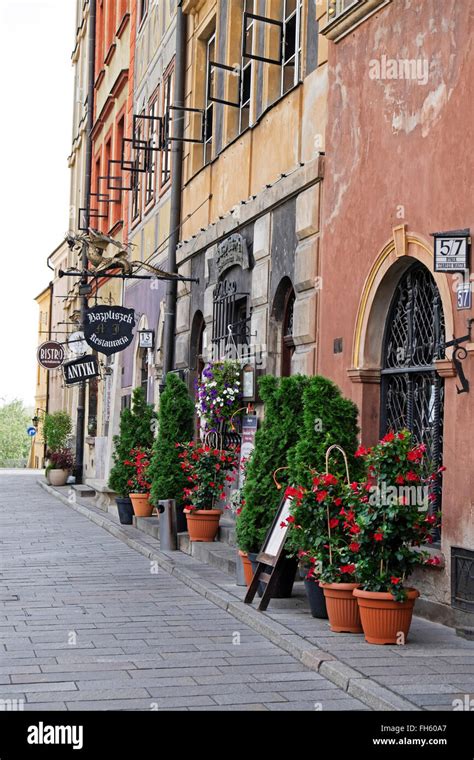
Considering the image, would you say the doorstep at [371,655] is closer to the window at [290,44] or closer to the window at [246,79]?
the window at [290,44]

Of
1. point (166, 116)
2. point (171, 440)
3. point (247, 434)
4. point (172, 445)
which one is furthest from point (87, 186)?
point (247, 434)

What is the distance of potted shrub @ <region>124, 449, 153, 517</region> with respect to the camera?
58.1 feet

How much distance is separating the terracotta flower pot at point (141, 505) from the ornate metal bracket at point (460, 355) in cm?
919

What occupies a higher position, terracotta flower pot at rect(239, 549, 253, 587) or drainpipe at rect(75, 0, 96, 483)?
drainpipe at rect(75, 0, 96, 483)

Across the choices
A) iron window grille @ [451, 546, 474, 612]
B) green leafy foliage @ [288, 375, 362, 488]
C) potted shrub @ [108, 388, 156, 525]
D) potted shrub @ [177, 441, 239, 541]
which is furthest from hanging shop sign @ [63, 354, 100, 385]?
iron window grille @ [451, 546, 474, 612]

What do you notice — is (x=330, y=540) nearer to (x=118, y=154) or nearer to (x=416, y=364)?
(x=416, y=364)

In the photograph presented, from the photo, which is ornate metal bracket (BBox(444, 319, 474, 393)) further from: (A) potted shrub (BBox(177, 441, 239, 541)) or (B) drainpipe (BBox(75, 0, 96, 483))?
(B) drainpipe (BBox(75, 0, 96, 483))

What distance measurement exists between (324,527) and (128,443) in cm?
971

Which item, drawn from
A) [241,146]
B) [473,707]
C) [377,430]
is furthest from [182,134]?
[473,707]

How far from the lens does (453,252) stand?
9.01 meters

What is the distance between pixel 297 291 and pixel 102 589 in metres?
3.99

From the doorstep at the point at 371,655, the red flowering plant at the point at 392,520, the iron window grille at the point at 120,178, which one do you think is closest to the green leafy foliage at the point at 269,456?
the doorstep at the point at 371,655

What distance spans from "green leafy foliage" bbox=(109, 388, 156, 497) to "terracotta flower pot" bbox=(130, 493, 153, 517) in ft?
0.92
